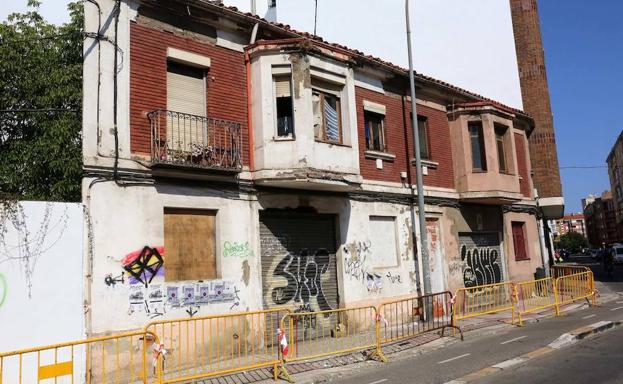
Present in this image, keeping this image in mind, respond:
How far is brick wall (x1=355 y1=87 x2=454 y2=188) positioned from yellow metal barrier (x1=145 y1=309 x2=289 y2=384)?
18.1ft

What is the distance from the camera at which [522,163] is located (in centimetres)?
2033

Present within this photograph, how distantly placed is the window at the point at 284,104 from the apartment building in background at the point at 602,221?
97.4 meters

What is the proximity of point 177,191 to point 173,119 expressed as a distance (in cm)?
155

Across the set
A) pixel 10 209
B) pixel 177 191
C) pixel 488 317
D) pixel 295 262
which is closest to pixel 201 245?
pixel 177 191

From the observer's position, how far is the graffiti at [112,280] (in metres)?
8.72

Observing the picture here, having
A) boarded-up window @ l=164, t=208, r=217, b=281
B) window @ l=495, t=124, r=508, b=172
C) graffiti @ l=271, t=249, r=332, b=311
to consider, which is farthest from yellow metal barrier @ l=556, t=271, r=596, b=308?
boarded-up window @ l=164, t=208, r=217, b=281

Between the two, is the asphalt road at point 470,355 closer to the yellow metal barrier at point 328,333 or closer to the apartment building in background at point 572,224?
the yellow metal barrier at point 328,333

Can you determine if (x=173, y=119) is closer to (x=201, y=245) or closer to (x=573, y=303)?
(x=201, y=245)

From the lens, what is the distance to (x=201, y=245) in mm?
10375

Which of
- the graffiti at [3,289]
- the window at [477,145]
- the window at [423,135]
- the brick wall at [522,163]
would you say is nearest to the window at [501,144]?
the window at [477,145]

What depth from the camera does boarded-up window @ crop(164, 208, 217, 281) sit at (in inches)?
389

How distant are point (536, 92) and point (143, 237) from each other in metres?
23.4

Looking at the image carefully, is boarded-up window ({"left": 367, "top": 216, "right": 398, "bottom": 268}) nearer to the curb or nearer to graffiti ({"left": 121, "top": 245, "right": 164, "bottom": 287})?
the curb

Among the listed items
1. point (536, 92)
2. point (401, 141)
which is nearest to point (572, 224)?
point (536, 92)
